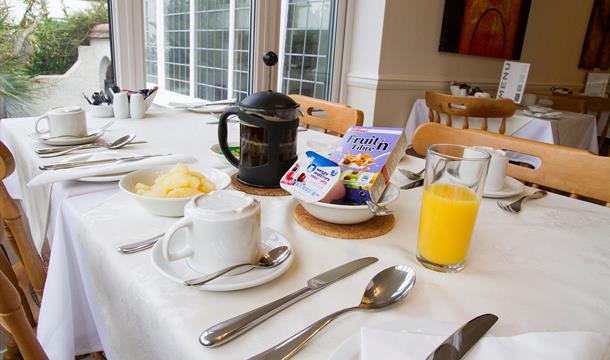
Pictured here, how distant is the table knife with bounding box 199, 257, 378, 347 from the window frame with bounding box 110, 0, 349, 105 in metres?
1.66

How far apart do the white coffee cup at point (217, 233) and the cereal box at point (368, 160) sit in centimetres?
20

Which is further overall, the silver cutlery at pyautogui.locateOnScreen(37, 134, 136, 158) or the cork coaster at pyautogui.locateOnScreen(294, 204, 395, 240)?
the silver cutlery at pyautogui.locateOnScreen(37, 134, 136, 158)

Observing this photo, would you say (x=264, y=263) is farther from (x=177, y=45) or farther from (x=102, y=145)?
(x=177, y=45)

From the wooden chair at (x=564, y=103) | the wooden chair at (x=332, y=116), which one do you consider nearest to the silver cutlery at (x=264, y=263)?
the wooden chair at (x=332, y=116)

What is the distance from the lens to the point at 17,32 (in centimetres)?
151

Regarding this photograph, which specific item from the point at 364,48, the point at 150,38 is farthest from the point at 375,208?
the point at 364,48

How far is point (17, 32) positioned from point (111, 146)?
96cm

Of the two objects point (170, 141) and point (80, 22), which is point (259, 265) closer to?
point (170, 141)

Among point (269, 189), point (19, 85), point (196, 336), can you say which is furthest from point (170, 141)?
point (19, 85)

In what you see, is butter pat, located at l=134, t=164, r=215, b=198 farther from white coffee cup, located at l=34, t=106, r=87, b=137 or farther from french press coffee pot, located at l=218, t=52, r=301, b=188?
white coffee cup, located at l=34, t=106, r=87, b=137

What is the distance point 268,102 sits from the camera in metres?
0.68

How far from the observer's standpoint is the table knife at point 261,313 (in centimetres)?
36

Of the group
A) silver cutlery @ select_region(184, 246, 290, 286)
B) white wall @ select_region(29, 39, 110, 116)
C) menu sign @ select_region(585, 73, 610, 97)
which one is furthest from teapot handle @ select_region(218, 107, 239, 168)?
menu sign @ select_region(585, 73, 610, 97)

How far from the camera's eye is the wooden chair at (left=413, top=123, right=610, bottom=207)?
841 millimetres
